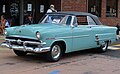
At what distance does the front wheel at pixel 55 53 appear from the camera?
9.68 meters

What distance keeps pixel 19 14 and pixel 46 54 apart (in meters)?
10.1

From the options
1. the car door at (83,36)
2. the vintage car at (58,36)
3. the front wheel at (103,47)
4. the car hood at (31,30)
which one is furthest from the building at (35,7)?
the car hood at (31,30)

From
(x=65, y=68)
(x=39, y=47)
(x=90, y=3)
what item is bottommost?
(x=65, y=68)

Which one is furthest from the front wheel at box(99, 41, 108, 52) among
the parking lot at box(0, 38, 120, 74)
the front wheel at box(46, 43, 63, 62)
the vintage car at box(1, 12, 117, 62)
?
the front wheel at box(46, 43, 63, 62)

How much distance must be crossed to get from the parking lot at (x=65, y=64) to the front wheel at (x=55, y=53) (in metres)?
0.16

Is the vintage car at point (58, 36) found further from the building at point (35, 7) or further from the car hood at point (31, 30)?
the building at point (35, 7)

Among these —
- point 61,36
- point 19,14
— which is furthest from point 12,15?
point 61,36

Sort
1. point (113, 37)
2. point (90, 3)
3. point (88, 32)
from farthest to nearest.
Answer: point (90, 3)
point (113, 37)
point (88, 32)

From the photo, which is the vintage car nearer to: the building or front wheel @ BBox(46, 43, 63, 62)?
front wheel @ BBox(46, 43, 63, 62)

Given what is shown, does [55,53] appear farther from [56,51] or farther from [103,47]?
[103,47]

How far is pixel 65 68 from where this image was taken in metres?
8.96

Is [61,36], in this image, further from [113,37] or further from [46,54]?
[113,37]

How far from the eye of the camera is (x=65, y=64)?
959cm

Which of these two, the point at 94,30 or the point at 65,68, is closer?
the point at 65,68
